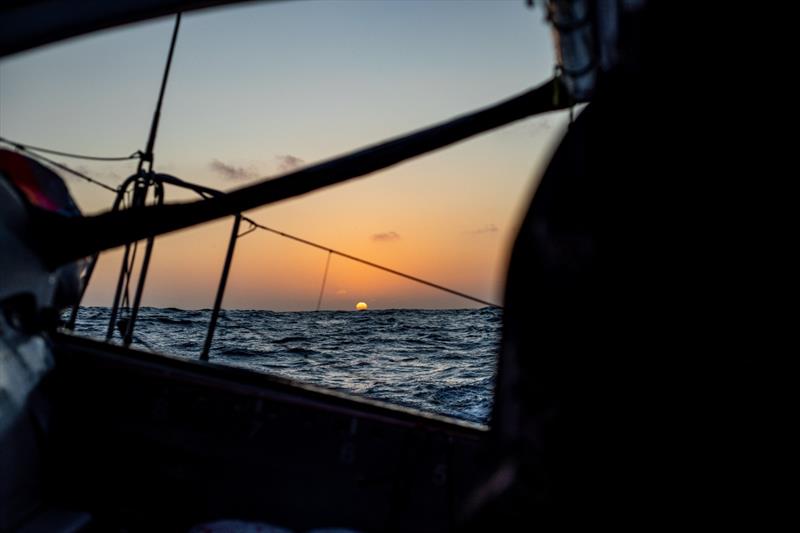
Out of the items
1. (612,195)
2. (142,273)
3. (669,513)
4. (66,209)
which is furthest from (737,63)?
(142,273)

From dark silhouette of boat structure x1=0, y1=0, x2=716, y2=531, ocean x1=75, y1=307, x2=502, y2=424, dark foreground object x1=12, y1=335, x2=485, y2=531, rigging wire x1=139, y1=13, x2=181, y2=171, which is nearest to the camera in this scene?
dark silhouette of boat structure x1=0, y1=0, x2=716, y2=531

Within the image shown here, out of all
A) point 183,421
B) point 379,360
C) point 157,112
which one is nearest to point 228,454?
point 183,421

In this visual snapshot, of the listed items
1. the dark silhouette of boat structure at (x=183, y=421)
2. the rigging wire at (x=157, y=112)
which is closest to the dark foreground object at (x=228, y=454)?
the dark silhouette of boat structure at (x=183, y=421)

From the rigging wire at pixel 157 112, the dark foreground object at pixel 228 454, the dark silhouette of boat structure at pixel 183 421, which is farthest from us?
the rigging wire at pixel 157 112

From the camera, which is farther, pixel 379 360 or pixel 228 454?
pixel 379 360

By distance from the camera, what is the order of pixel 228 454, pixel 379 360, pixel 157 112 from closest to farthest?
pixel 228 454, pixel 157 112, pixel 379 360

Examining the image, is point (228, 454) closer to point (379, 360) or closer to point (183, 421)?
point (183, 421)

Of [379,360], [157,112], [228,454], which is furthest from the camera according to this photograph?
[379,360]

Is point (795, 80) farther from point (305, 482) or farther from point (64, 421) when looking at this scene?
point (64, 421)

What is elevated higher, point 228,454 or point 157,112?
point 157,112

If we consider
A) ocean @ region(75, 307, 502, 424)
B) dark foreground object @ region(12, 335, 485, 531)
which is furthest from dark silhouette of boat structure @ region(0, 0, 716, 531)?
ocean @ region(75, 307, 502, 424)

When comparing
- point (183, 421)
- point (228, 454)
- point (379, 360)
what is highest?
point (379, 360)

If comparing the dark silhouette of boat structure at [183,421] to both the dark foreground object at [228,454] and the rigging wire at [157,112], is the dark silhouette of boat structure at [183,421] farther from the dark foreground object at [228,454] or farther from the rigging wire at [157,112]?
the rigging wire at [157,112]

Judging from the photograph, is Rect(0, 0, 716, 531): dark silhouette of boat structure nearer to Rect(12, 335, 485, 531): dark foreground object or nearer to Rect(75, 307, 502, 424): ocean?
Rect(12, 335, 485, 531): dark foreground object
